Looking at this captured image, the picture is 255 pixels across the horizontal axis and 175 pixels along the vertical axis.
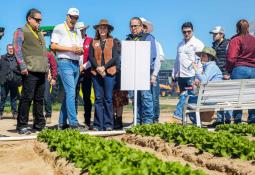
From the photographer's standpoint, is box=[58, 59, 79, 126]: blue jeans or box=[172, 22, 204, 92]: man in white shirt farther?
box=[172, 22, 204, 92]: man in white shirt

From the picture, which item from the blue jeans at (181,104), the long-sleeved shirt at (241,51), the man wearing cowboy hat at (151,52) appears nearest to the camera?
the man wearing cowboy hat at (151,52)

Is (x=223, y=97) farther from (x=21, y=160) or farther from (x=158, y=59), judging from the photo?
(x=21, y=160)

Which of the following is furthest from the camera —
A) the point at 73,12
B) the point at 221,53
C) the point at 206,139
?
the point at 221,53

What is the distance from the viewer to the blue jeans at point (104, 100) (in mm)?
9453

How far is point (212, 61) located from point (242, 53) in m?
0.63

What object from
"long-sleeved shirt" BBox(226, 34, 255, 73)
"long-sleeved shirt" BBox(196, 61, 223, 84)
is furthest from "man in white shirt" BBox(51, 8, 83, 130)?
"long-sleeved shirt" BBox(226, 34, 255, 73)

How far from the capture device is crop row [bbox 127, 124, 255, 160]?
6.00 metres

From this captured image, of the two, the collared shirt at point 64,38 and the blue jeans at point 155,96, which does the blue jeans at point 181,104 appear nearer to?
the blue jeans at point 155,96

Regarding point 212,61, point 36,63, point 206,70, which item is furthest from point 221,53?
point 36,63

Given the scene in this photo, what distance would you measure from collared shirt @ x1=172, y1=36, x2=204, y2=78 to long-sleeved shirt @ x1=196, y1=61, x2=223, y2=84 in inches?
8.3

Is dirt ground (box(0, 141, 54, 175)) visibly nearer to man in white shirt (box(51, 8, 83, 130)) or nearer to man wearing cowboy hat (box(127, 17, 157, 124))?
man in white shirt (box(51, 8, 83, 130))

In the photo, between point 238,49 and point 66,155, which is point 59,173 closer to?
point 66,155

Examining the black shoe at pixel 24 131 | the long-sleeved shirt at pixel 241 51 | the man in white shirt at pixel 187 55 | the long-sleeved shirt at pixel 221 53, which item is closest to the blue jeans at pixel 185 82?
the man in white shirt at pixel 187 55

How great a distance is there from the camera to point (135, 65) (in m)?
9.49
